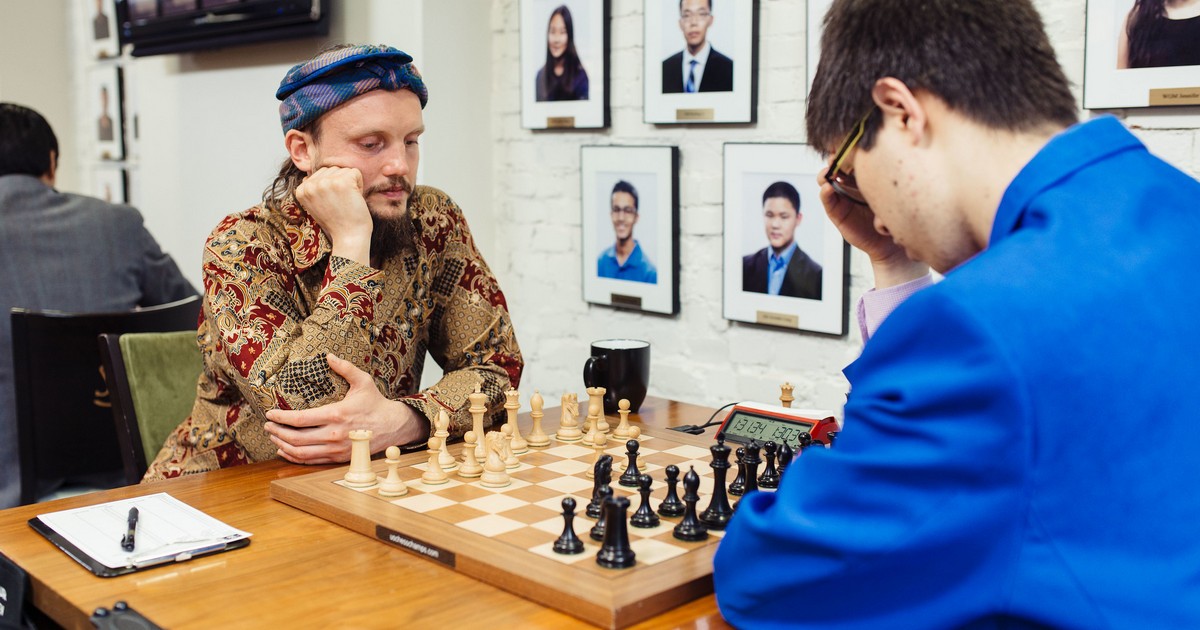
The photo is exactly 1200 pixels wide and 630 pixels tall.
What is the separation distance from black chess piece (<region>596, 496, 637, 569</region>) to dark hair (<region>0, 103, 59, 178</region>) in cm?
298

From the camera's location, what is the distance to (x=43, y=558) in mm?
1391

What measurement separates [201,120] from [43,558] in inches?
138

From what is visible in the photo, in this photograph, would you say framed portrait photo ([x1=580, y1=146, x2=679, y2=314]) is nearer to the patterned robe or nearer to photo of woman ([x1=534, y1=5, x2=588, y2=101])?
photo of woman ([x1=534, y1=5, x2=588, y2=101])

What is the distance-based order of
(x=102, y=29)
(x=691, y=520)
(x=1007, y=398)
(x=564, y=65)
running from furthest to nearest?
(x=102, y=29)
(x=564, y=65)
(x=691, y=520)
(x=1007, y=398)

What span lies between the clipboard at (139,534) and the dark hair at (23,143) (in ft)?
7.53

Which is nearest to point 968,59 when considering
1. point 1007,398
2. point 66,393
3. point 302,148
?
point 1007,398

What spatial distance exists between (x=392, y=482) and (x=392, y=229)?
0.74m

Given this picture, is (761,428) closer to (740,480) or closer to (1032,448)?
(740,480)

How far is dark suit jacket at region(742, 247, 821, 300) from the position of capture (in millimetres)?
2805

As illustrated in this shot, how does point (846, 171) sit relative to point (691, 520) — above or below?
above

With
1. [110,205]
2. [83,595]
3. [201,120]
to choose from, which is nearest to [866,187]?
[83,595]

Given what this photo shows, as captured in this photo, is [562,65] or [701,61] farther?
[562,65]

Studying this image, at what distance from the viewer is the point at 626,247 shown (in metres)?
3.24

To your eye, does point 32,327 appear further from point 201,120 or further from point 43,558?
point 201,120
